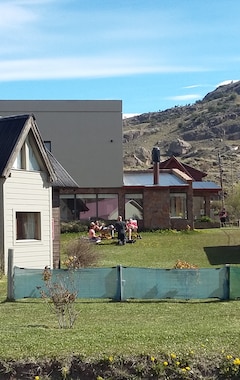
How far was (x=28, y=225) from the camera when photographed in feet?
77.3

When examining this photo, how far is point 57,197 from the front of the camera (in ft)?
85.0

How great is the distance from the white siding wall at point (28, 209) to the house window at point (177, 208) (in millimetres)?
18510

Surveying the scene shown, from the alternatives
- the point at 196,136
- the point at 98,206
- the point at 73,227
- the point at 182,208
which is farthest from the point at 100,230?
the point at 196,136

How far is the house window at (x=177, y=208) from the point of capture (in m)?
41.8

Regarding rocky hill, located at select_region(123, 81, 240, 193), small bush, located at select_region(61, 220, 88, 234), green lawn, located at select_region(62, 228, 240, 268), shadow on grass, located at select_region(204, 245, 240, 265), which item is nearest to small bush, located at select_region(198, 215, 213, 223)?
green lawn, located at select_region(62, 228, 240, 268)

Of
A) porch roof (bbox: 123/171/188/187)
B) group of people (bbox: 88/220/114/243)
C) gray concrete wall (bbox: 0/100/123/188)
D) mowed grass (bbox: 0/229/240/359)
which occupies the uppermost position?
gray concrete wall (bbox: 0/100/123/188)

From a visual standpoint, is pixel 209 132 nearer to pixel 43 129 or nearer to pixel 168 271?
pixel 43 129

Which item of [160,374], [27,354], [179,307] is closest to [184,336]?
[160,374]

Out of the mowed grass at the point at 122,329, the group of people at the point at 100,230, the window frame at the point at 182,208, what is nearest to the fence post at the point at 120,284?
the mowed grass at the point at 122,329

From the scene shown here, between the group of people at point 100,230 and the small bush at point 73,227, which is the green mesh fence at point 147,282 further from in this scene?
the small bush at point 73,227

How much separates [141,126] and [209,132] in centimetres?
2514

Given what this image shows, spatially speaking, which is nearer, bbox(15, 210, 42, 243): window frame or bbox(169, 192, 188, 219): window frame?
bbox(15, 210, 42, 243): window frame

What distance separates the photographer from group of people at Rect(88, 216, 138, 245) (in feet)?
109

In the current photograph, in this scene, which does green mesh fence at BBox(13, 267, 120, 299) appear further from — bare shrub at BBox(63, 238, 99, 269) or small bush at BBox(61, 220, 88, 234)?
small bush at BBox(61, 220, 88, 234)
